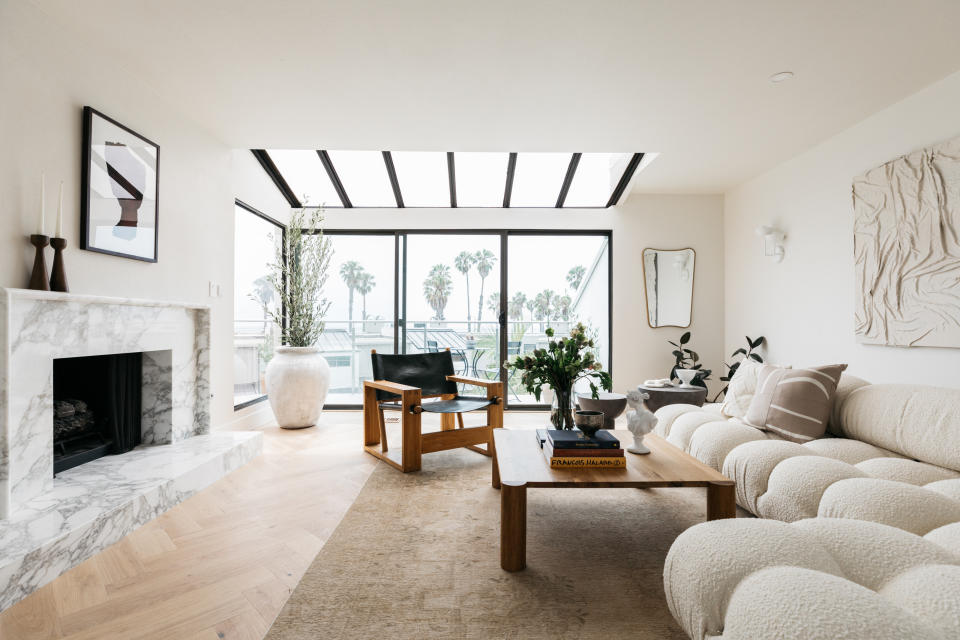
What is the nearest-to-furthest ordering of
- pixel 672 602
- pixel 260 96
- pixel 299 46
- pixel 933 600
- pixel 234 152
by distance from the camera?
pixel 933 600 → pixel 672 602 → pixel 299 46 → pixel 260 96 → pixel 234 152

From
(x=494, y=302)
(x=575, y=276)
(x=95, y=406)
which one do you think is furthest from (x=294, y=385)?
(x=575, y=276)

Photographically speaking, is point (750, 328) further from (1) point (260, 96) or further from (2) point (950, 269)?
(1) point (260, 96)

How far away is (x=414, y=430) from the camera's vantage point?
3102 millimetres

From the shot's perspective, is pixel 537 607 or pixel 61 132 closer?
pixel 537 607

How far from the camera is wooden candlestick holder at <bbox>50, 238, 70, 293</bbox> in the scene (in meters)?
2.21

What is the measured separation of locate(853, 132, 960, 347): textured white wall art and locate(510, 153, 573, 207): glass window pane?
95.9 inches

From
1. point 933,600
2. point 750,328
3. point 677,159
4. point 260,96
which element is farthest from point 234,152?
point 750,328

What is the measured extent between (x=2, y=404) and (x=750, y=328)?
17.6 ft

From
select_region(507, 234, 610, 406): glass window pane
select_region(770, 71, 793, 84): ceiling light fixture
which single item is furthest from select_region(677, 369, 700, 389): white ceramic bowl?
select_region(770, 71, 793, 84): ceiling light fixture

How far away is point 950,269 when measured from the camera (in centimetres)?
266

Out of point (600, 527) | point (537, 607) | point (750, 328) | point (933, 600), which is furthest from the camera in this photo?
point (750, 328)

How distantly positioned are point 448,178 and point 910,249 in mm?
3680

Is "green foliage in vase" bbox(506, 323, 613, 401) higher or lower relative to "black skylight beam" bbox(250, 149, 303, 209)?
lower

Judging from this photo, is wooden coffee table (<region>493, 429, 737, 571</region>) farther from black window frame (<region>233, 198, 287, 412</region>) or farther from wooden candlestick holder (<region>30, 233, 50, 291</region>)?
black window frame (<region>233, 198, 287, 412</region>)
